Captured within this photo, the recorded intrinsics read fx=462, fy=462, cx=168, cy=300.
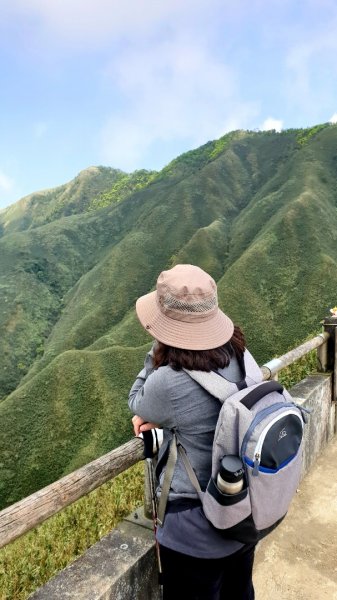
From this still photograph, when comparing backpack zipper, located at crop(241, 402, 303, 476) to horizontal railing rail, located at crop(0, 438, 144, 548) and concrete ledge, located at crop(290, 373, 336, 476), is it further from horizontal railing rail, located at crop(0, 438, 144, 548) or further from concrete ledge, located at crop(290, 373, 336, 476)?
concrete ledge, located at crop(290, 373, 336, 476)

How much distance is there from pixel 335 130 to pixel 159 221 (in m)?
47.4

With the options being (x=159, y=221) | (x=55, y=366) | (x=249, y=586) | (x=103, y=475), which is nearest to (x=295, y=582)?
(x=249, y=586)

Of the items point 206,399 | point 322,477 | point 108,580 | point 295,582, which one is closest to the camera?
point 206,399

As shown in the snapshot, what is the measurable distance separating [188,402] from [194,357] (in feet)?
0.77

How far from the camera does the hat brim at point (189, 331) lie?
96.1 inches

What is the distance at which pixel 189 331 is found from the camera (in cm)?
247

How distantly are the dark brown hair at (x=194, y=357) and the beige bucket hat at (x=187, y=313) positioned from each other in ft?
0.14

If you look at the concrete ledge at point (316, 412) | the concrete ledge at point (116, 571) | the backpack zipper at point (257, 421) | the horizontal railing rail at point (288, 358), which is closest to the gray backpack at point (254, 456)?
the backpack zipper at point (257, 421)

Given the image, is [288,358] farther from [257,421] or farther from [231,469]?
[231,469]

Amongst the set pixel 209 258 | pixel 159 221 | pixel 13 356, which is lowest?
pixel 13 356

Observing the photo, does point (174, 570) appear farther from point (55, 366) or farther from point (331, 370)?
point (55, 366)

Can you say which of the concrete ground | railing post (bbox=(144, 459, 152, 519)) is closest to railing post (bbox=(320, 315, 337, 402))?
the concrete ground

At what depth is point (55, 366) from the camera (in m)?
60.1

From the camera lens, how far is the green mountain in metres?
54.0
